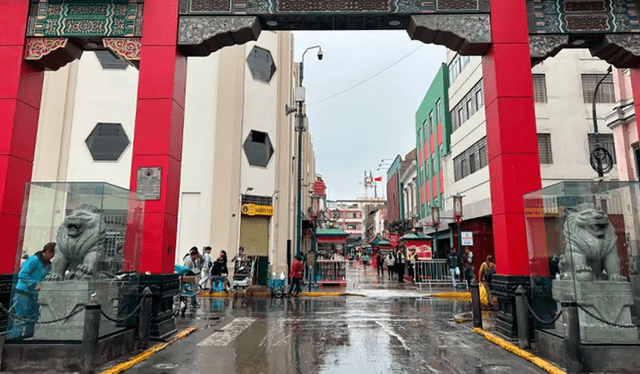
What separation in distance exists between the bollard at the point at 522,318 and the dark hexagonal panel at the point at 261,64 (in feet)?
57.8

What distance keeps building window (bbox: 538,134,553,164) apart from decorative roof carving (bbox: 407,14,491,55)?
14259 millimetres

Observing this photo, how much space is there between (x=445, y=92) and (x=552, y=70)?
9769mm

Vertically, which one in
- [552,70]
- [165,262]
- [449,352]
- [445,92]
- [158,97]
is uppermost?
[445,92]

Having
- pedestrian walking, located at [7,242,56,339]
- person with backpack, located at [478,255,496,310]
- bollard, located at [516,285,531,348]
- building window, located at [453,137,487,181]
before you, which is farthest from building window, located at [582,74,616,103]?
pedestrian walking, located at [7,242,56,339]

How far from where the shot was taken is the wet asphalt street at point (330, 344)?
650cm

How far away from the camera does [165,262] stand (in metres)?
8.62

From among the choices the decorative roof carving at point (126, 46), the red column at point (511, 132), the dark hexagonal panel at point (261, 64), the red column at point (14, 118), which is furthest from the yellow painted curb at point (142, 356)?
the dark hexagonal panel at point (261, 64)

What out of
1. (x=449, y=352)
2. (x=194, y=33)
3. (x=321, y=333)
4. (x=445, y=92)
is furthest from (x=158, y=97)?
(x=445, y=92)

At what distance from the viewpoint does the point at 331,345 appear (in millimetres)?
8016

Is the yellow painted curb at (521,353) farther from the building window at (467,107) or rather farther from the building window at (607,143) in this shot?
the building window at (467,107)

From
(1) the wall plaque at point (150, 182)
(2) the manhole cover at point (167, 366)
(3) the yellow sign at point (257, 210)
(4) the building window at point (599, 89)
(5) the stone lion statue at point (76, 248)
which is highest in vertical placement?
(4) the building window at point (599, 89)

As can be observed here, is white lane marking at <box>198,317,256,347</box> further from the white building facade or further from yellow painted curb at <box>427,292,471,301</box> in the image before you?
yellow painted curb at <box>427,292,471,301</box>

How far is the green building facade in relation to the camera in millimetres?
31406

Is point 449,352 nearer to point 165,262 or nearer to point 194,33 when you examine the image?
point 165,262
